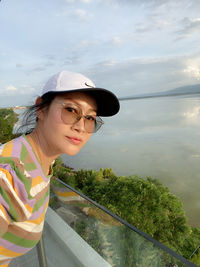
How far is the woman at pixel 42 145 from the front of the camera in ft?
1.69

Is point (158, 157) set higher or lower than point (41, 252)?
lower

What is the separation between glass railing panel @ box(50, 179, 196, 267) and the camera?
32.2 inches

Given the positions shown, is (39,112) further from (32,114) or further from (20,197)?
(20,197)

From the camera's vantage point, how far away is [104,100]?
0.72m

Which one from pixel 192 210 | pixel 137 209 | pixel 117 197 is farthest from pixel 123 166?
pixel 137 209

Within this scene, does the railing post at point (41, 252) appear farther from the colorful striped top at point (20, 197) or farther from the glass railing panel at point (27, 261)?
the colorful striped top at point (20, 197)

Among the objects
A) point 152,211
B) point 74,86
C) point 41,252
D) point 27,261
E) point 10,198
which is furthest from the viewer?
point 152,211

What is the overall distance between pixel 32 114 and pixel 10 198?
1.20ft

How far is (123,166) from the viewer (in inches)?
1028

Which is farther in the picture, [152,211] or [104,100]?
[152,211]

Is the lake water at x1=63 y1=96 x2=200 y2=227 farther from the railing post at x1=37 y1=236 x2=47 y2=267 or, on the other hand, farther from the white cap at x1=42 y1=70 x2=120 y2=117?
the white cap at x1=42 y1=70 x2=120 y2=117

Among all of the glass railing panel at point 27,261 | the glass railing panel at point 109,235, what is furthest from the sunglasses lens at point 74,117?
the glass railing panel at point 27,261

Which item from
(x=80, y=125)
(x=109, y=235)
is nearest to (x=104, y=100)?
(x=80, y=125)

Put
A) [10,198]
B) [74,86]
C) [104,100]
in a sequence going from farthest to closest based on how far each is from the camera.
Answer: [104,100] → [74,86] → [10,198]
